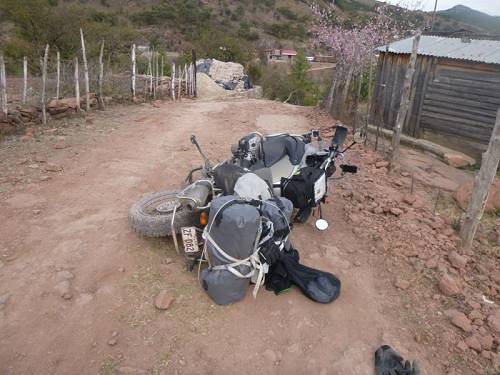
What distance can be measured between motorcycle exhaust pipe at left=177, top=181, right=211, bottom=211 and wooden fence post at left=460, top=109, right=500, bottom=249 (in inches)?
129

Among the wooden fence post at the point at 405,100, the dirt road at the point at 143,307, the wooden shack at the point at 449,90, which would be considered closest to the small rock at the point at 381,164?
the wooden fence post at the point at 405,100

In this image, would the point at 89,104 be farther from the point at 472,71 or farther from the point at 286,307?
the point at 472,71

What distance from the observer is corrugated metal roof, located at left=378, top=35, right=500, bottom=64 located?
9.05 meters

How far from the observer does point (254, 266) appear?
3.32 m

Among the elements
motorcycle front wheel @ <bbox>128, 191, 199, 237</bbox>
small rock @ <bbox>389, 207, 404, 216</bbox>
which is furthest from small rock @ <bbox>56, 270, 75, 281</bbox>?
small rock @ <bbox>389, 207, 404, 216</bbox>

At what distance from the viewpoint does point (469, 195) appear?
6336 mm

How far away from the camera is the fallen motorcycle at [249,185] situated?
3.90m

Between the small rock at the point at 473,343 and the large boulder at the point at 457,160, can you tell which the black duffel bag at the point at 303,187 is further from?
the large boulder at the point at 457,160

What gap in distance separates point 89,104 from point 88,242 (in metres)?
7.02

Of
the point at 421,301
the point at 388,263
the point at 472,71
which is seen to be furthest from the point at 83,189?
the point at 472,71

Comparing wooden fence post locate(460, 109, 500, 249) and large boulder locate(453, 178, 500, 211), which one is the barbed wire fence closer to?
wooden fence post locate(460, 109, 500, 249)

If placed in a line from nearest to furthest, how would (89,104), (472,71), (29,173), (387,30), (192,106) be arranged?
(29,173)
(472,71)
(89,104)
(192,106)
(387,30)

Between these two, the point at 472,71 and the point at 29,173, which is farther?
the point at 472,71

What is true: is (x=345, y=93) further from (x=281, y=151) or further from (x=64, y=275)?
(x=64, y=275)
